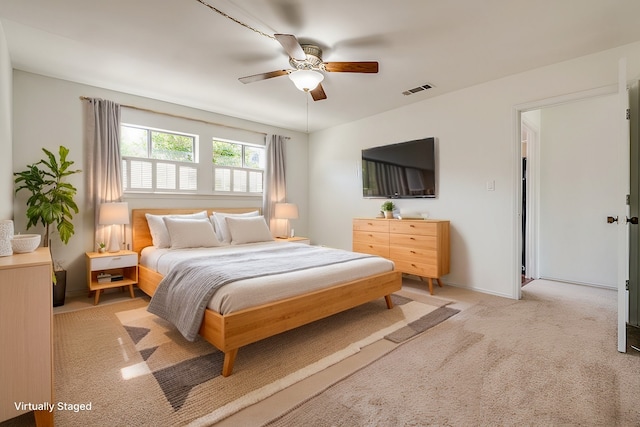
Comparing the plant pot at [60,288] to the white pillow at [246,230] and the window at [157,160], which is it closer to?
the window at [157,160]

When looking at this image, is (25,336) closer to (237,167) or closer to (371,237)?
(371,237)

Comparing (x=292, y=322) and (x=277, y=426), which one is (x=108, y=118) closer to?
(x=292, y=322)

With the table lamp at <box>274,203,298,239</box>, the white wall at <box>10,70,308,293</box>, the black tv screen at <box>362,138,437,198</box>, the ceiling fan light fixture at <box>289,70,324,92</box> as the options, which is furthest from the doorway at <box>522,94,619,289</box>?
the white wall at <box>10,70,308,293</box>

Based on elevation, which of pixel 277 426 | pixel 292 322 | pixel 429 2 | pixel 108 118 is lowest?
pixel 277 426

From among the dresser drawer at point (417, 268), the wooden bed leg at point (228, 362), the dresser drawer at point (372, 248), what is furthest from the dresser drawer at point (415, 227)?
the wooden bed leg at point (228, 362)

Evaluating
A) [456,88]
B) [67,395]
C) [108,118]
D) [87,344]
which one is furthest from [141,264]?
[456,88]

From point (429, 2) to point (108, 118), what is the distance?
383 centimetres

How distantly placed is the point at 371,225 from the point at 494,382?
2782 mm

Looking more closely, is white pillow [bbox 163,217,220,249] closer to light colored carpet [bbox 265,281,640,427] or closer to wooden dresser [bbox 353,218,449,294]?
wooden dresser [bbox 353,218,449,294]

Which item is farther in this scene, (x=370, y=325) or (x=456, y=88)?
(x=456, y=88)

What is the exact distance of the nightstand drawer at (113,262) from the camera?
3362 millimetres

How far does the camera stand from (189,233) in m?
3.69

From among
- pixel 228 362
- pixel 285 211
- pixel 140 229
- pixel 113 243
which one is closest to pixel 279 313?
pixel 228 362

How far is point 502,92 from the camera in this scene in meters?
3.54
